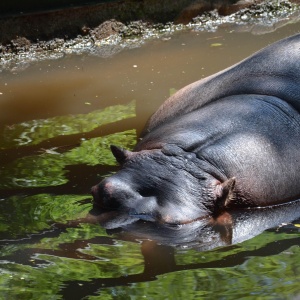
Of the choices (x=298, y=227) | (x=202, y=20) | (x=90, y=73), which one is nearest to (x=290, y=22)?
(x=202, y=20)

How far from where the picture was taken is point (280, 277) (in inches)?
163

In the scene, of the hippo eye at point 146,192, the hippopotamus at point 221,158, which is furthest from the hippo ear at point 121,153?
the hippo eye at point 146,192

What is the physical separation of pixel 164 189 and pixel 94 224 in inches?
17.9

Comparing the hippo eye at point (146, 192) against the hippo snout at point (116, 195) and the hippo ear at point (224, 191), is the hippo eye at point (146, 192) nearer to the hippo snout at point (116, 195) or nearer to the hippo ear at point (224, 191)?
the hippo snout at point (116, 195)

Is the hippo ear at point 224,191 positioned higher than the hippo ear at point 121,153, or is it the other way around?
the hippo ear at point 121,153

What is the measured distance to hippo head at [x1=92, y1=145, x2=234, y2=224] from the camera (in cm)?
503

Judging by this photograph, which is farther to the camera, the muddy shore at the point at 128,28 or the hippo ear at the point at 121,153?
the muddy shore at the point at 128,28

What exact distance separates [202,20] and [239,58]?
2.04 metres

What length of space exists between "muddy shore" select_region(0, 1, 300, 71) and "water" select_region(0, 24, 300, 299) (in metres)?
0.88

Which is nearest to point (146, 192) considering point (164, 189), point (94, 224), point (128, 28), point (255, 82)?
point (164, 189)

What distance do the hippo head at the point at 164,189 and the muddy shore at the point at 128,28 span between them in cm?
409

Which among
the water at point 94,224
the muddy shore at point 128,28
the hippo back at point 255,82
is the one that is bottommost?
the water at point 94,224

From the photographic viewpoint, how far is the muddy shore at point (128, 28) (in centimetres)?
965

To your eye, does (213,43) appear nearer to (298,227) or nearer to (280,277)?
(298,227)
